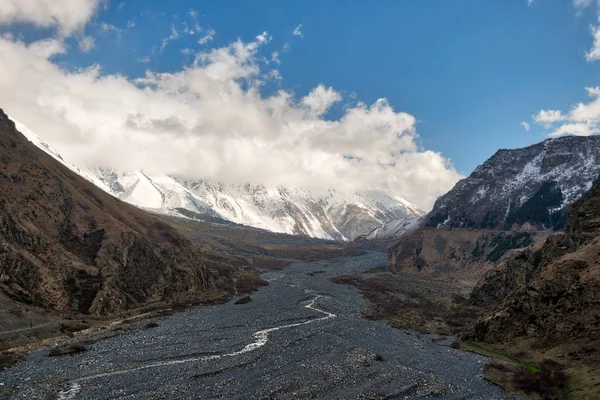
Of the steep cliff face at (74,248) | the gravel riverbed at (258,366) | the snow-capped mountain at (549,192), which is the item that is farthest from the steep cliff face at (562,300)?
the snow-capped mountain at (549,192)

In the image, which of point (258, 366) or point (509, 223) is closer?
point (258, 366)

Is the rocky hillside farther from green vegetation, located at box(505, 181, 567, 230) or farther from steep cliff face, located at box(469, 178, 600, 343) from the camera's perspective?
steep cliff face, located at box(469, 178, 600, 343)

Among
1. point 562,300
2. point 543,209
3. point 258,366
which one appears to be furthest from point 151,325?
point 543,209

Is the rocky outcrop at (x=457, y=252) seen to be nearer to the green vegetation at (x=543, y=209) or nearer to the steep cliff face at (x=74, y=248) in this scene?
the green vegetation at (x=543, y=209)

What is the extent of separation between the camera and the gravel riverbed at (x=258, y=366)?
124 ft

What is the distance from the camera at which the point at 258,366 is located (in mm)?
45688

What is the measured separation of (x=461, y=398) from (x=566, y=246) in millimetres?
41904

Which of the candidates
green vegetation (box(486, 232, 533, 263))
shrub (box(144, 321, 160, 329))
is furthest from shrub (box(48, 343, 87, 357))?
green vegetation (box(486, 232, 533, 263))

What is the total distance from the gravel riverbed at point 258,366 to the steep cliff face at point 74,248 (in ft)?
54.7

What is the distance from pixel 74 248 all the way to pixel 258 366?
57410 mm

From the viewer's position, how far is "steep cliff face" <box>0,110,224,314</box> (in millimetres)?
68625

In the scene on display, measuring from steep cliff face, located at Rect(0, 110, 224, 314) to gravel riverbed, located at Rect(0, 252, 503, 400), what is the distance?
16.7 m

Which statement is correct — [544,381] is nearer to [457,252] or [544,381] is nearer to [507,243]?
[507,243]

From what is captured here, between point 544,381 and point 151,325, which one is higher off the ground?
point 151,325
